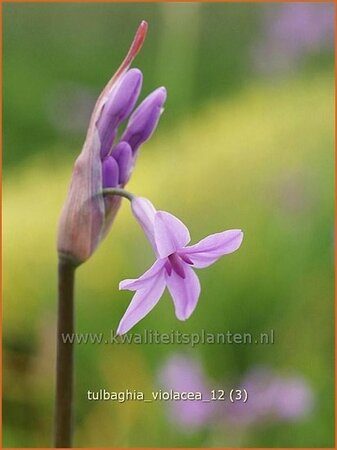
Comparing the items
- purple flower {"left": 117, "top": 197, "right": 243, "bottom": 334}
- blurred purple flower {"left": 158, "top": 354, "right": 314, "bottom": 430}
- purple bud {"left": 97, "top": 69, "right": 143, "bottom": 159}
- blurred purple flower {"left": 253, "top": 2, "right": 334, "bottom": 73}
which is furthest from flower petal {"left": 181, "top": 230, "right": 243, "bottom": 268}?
blurred purple flower {"left": 253, "top": 2, "right": 334, "bottom": 73}

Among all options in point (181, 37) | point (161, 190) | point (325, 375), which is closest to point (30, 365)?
point (161, 190)

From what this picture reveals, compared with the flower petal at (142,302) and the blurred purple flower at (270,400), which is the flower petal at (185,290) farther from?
the blurred purple flower at (270,400)

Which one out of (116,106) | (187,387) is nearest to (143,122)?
(116,106)

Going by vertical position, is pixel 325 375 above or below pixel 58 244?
below

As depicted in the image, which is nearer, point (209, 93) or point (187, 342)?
point (187, 342)

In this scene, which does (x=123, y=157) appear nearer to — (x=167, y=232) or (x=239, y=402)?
(x=167, y=232)

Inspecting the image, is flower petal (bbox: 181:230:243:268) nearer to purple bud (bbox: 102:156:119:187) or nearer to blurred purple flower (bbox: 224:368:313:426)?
purple bud (bbox: 102:156:119:187)

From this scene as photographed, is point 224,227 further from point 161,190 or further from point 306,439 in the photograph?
point 306,439

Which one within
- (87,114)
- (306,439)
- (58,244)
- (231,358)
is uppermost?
(87,114)
